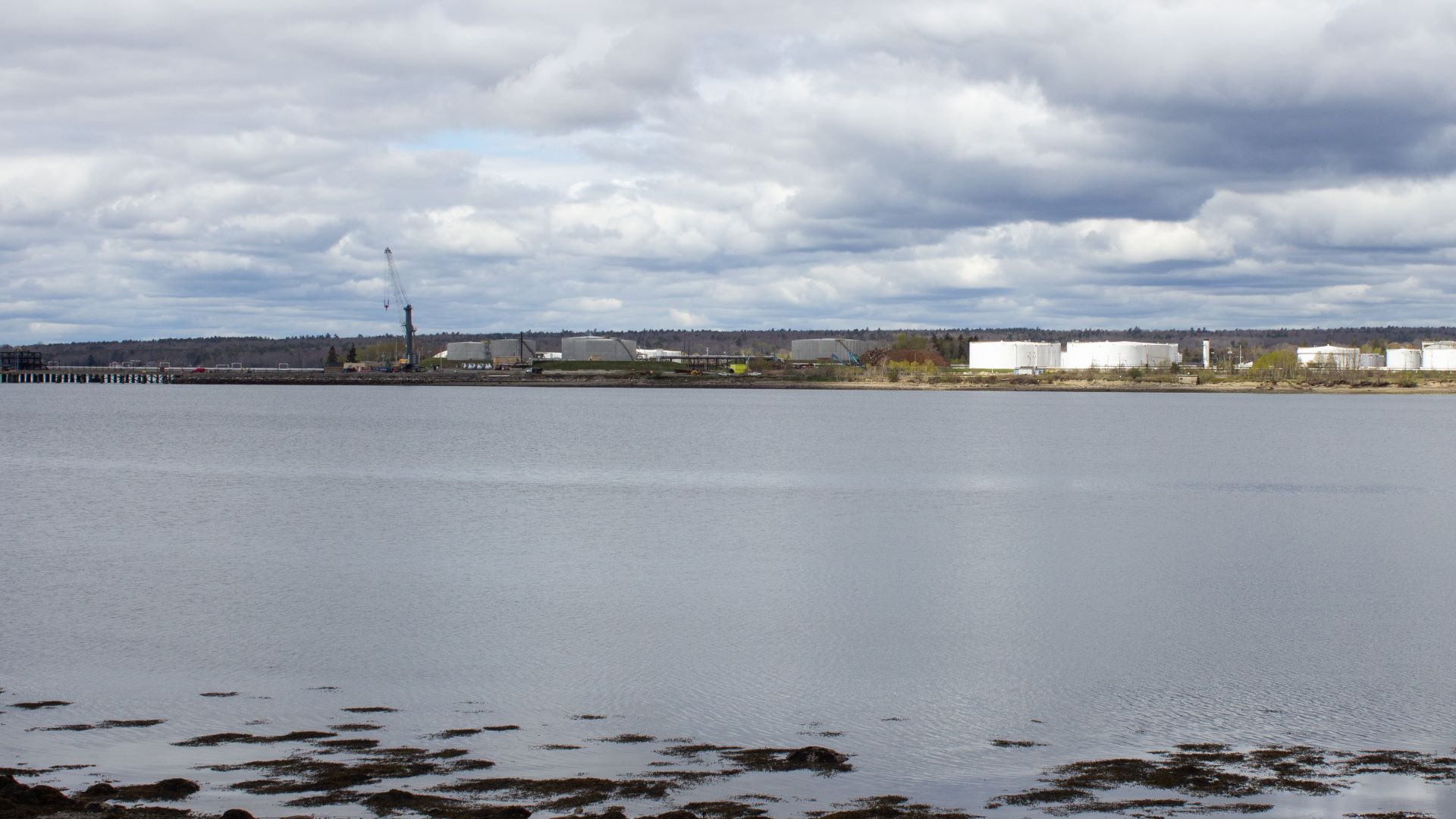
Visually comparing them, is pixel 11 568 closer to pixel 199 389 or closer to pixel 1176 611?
pixel 1176 611

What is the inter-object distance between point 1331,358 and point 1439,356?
15.2 m

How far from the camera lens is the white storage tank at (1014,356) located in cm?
17075

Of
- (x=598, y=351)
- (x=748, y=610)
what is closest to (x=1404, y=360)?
(x=598, y=351)

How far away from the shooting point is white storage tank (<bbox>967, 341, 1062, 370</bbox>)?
171m

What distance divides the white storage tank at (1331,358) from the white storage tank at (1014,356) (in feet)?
108

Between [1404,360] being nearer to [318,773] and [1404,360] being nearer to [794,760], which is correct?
[794,760]

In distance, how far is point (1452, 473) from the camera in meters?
42.6

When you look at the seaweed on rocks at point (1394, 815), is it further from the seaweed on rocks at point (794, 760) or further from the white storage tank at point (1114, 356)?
the white storage tank at point (1114, 356)

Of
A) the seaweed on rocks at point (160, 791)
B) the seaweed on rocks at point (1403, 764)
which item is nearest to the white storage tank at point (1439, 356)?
the seaweed on rocks at point (1403, 764)

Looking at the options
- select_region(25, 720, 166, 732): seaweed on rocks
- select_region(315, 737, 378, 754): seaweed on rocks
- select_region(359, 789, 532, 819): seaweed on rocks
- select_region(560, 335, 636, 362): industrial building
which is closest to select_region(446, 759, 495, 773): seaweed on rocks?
select_region(359, 789, 532, 819): seaweed on rocks

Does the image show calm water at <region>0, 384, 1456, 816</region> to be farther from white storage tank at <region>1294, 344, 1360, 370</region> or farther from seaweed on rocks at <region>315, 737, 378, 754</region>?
white storage tank at <region>1294, 344, 1360, 370</region>

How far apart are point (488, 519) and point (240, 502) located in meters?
7.67

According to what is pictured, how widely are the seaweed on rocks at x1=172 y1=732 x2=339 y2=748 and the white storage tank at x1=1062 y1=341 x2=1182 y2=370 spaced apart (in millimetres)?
163984

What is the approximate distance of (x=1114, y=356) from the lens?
170250 millimetres
